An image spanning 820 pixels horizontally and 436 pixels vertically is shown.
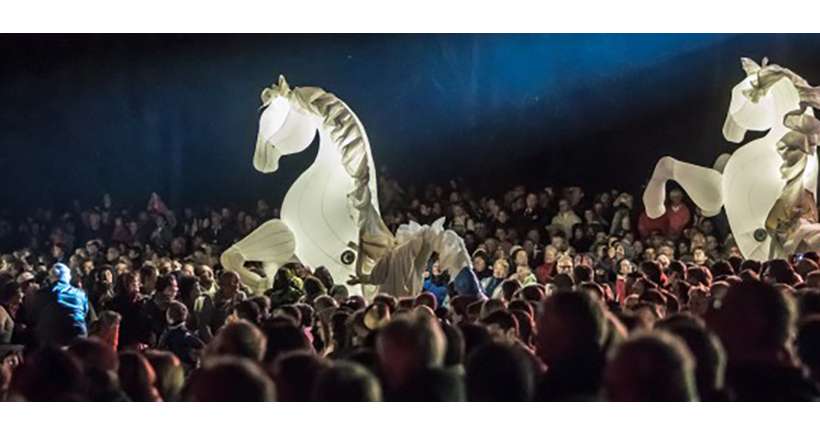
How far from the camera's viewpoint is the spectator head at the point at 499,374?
4.54 meters

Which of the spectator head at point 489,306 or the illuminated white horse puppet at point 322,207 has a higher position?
the illuminated white horse puppet at point 322,207

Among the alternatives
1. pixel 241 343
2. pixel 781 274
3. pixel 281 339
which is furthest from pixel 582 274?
pixel 241 343

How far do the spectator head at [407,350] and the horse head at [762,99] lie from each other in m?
9.45

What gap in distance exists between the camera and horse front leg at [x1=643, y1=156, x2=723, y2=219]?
13867 mm

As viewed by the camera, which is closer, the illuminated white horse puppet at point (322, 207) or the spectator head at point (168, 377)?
the spectator head at point (168, 377)

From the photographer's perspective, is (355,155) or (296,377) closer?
(296,377)

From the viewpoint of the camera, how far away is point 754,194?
44.1 feet

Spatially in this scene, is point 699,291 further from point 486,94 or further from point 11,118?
point 11,118

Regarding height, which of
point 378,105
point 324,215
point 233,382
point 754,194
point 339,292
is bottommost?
point 339,292

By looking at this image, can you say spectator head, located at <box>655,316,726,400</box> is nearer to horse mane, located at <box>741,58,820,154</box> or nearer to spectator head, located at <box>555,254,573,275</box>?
spectator head, located at <box>555,254,573,275</box>

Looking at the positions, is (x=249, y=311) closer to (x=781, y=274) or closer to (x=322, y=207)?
(x=781, y=274)

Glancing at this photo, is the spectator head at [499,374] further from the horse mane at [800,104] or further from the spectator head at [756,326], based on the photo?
the horse mane at [800,104]

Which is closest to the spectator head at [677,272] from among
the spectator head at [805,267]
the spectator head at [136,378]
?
the spectator head at [805,267]

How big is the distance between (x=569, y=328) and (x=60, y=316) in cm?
466
